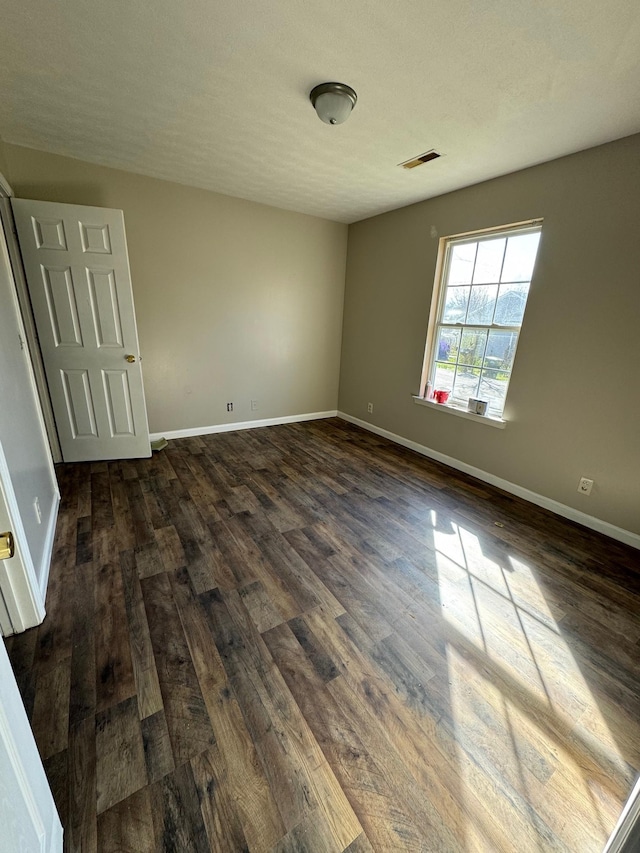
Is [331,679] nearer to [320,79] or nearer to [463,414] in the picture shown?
[463,414]

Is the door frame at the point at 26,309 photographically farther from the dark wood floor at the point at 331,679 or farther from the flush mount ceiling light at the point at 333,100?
the flush mount ceiling light at the point at 333,100

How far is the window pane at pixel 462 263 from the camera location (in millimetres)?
3154

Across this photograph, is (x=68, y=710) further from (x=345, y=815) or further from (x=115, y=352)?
(x=115, y=352)

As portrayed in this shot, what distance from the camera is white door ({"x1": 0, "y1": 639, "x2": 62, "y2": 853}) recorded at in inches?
23.7

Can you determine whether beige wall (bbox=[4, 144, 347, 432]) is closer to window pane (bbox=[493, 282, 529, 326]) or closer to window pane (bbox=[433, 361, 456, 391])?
window pane (bbox=[433, 361, 456, 391])

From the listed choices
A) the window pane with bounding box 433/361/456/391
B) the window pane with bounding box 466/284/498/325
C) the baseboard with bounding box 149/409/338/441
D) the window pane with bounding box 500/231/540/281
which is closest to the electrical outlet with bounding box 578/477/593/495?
the window pane with bounding box 433/361/456/391

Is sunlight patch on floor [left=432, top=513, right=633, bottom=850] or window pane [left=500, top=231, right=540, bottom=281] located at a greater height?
window pane [left=500, top=231, right=540, bottom=281]

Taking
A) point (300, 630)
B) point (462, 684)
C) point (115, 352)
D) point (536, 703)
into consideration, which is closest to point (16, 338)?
point (115, 352)

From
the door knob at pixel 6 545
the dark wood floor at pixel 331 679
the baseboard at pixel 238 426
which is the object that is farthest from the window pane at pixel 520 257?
the door knob at pixel 6 545

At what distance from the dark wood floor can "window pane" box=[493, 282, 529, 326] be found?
1633mm

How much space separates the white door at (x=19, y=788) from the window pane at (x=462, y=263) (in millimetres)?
3712

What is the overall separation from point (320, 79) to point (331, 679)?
9.27ft

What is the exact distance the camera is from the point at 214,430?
4164 millimetres

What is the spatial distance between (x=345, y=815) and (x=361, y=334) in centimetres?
418
